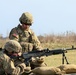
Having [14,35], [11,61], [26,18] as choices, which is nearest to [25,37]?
[14,35]

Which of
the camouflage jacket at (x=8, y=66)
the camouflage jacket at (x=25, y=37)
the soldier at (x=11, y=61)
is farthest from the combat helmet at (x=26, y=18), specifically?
the camouflage jacket at (x=8, y=66)

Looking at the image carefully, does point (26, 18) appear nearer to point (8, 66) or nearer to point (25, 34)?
point (25, 34)

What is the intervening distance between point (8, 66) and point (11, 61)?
0.38ft

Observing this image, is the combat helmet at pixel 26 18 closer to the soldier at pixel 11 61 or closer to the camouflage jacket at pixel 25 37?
the camouflage jacket at pixel 25 37

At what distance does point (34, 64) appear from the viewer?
9906 millimetres

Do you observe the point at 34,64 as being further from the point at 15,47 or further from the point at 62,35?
the point at 62,35

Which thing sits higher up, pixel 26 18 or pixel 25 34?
pixel 26 18

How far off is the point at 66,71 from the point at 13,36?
8.45 feet

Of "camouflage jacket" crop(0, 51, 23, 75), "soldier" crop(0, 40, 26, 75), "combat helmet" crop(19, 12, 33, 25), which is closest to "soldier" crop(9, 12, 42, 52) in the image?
"combat helmet" crop(19, 12, 33, 25)

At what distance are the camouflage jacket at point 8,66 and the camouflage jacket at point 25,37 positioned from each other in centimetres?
197

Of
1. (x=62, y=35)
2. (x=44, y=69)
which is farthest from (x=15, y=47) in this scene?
(x=62, y=35)

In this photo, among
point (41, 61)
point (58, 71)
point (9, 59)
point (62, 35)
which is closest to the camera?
point (58, 71)

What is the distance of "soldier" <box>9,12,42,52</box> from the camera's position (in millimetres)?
10867

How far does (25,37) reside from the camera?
1107 cm
